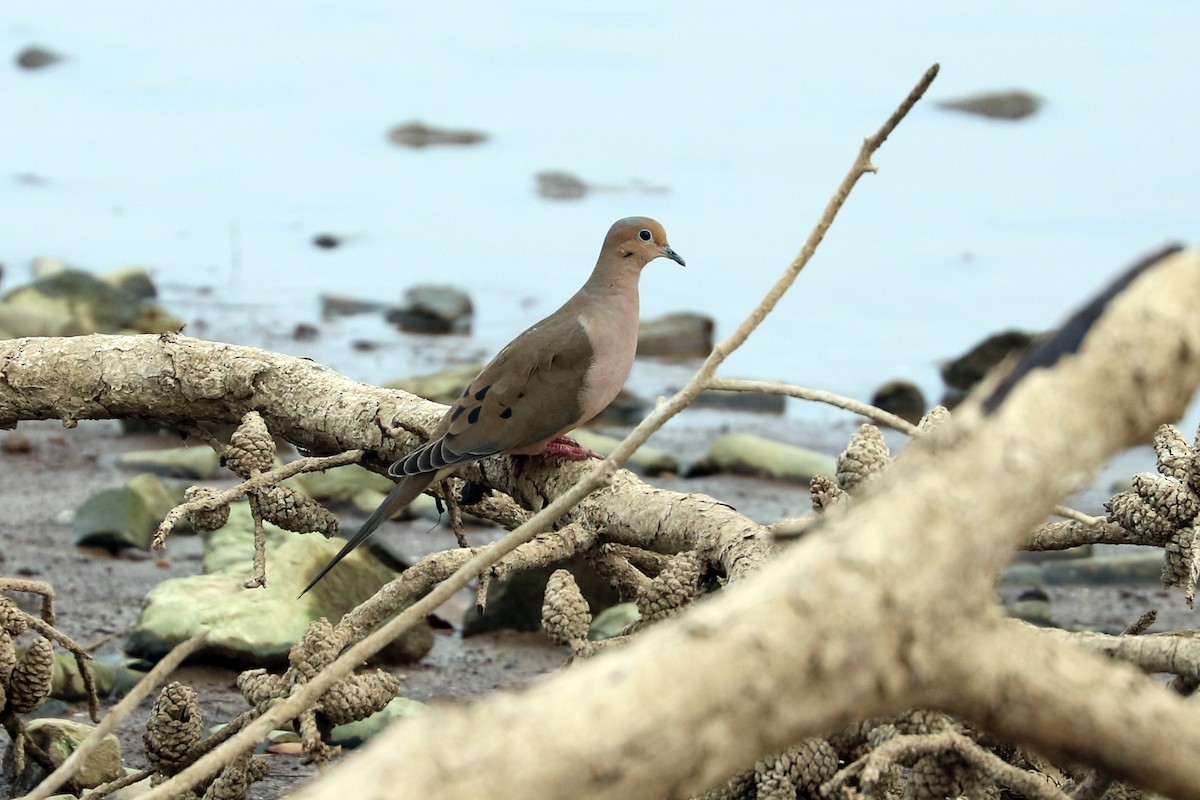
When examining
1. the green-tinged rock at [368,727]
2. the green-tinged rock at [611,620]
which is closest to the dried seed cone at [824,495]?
the green-tinged rock at [368,727]

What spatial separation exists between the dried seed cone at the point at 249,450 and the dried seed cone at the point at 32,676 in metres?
0.63

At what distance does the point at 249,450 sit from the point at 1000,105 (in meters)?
11.1

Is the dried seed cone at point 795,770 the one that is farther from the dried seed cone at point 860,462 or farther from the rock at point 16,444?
the rock at point 16,444

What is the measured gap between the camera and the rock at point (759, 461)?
7.36 meters

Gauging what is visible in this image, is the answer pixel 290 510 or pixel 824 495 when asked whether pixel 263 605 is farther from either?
pixel 824 495

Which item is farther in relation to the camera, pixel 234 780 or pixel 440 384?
pixel 440 384

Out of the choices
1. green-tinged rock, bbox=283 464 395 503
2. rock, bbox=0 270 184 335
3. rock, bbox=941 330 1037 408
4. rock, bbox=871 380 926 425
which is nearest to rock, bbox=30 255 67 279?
rock, bbox=0 270 184 335

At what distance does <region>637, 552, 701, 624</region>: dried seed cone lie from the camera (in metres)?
2.78

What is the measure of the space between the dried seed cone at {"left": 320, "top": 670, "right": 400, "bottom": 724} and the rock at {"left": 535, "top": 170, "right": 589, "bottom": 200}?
357 inches

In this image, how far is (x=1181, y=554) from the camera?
2.69 meters

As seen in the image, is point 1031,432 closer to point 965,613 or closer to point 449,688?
point 965,613

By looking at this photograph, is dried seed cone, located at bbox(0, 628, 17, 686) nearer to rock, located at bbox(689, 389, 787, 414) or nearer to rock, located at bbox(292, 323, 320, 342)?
rock, located at bbox(689, 389, 787, 414)

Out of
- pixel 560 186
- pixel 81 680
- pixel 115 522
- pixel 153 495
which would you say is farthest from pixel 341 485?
pixel 560 186

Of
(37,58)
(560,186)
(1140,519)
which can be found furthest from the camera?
(37,58)
